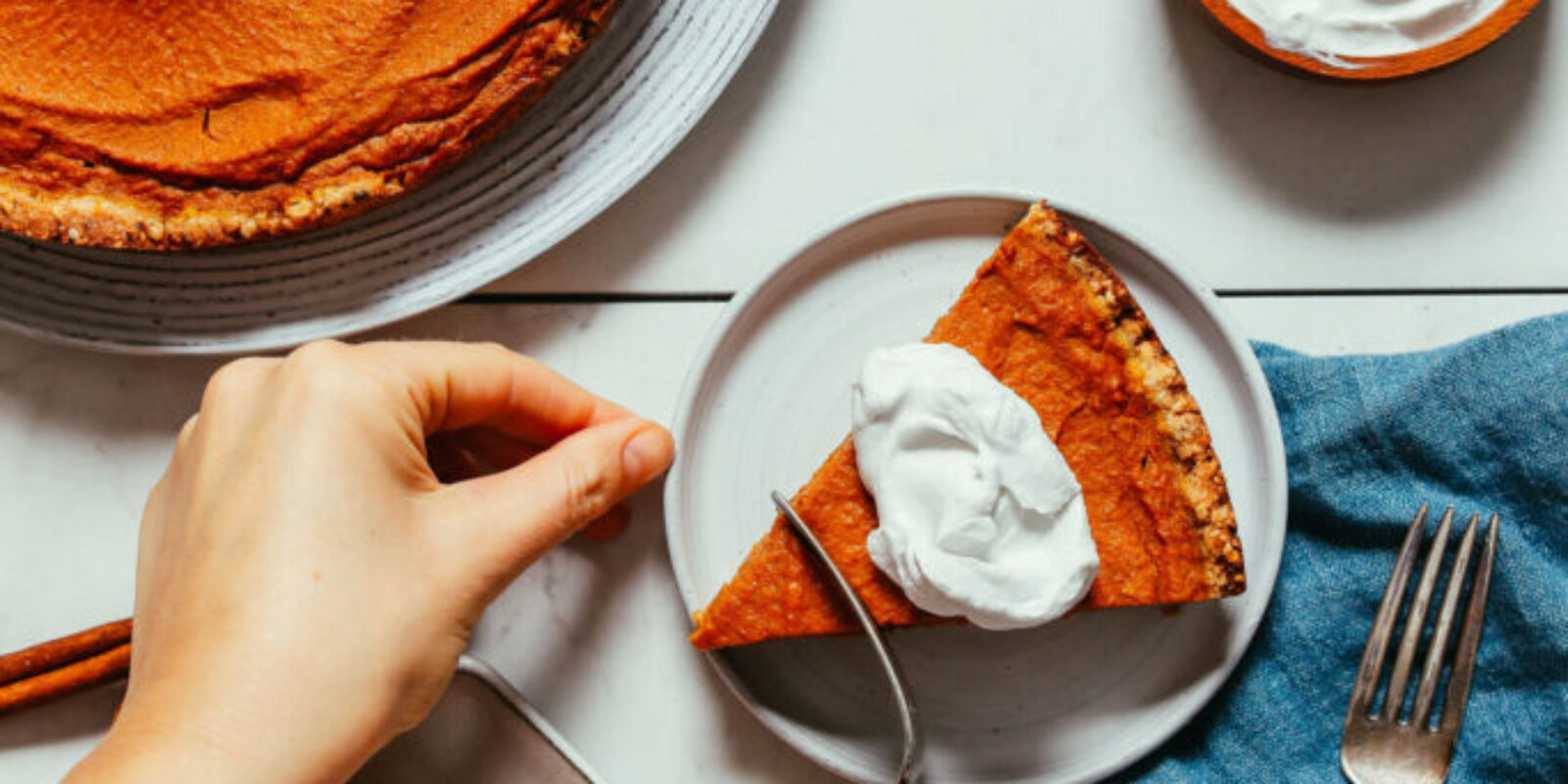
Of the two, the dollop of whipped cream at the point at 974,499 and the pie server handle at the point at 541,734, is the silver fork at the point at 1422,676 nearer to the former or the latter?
the dollop of whipped cream at the point at 974,499

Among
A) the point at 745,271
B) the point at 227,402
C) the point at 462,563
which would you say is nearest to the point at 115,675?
the point at 227,402

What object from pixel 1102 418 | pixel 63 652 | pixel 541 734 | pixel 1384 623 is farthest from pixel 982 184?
pixel 63 652

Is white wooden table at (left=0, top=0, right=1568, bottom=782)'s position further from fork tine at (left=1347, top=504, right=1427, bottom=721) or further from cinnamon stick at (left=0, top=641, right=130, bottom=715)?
fork tine at (left=1347, top=504, right=1427, bottom=721)

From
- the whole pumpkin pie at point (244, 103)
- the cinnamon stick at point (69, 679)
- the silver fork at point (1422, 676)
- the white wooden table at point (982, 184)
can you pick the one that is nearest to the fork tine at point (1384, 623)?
the silver fork at point (1422, 676)

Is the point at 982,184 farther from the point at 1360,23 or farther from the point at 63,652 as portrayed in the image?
the point at 63,652

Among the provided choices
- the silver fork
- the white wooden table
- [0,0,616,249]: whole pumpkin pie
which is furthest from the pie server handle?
the silver fork
